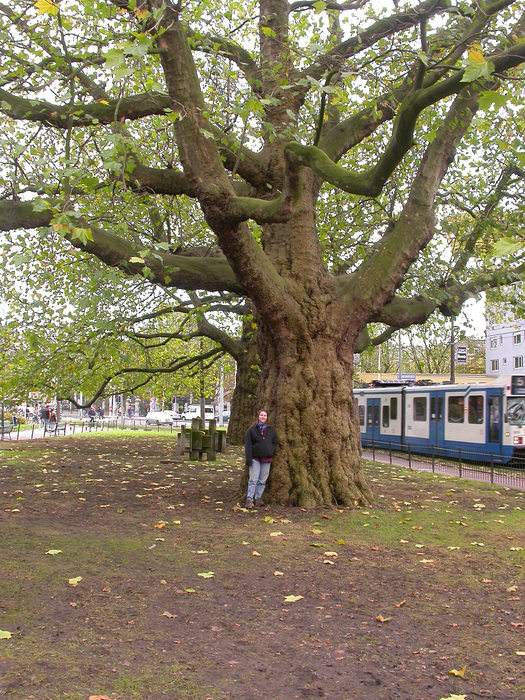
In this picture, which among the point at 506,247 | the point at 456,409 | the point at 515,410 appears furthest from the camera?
the point at 456,409

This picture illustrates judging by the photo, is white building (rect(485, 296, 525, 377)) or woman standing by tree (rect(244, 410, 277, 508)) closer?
woman standing by tree (rect(244, 410, 277, 508))

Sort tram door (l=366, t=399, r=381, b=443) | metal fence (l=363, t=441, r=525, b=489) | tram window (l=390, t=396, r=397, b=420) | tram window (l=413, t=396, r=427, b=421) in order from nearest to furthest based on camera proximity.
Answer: metal fence (l=363, t=441, r=525, b=489)
tram window (l=413, t=396, r=427, b=421)
tram window (l=390, t=396, r=397, b=420)
tram door (l=366, t=399, r=381, b=443)

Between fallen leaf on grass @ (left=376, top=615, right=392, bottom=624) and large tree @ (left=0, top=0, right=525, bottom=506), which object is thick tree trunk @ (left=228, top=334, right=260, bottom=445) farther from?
fallen leaf on grass @ (left=376, top=615, right=392, bottom=624)

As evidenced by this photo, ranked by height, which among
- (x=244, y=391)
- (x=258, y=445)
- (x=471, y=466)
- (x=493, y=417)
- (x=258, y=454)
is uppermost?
(x=244, y=391)

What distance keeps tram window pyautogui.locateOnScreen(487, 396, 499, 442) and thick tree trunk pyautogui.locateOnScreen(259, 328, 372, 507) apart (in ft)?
38.5

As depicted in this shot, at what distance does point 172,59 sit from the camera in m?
8.80

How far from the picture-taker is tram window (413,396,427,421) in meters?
25.7

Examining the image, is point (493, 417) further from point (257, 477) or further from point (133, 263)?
point (133, 263)

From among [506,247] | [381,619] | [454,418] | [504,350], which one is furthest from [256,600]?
[504,350]

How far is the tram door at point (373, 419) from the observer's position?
30172 mm

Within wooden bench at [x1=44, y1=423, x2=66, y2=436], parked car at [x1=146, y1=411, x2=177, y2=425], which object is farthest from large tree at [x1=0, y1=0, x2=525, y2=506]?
parked car at [x1=146, y1=411, x2=177, y2=425]

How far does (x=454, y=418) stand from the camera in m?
23.5

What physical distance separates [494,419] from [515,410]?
75 cm

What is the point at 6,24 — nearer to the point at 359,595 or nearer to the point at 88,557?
the point at 88,557
